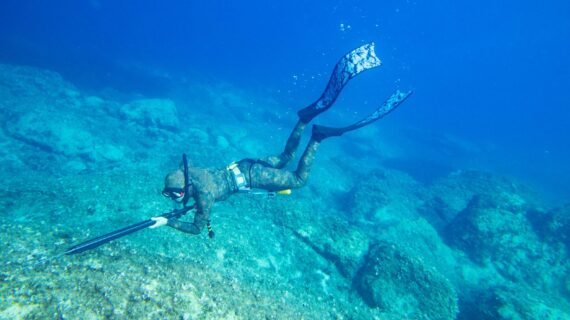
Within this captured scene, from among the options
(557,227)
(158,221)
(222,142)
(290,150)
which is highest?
(222,142)

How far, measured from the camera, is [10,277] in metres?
4.45

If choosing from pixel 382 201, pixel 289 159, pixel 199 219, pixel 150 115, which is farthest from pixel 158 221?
pixel 150 115

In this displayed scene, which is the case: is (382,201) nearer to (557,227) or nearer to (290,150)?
(557,227)

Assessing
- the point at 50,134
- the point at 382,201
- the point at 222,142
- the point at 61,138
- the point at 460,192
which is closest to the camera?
the point at 50,134

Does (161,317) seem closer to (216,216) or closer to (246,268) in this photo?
(246,268)

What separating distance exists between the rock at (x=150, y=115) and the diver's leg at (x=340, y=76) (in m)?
15.2

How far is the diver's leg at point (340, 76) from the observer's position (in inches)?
314

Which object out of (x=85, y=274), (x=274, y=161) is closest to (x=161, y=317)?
(x=85, y=274)

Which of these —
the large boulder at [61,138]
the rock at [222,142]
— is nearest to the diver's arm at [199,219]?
the large boulder at [61,138]

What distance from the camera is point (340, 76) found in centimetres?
809

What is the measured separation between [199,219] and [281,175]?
105 inches

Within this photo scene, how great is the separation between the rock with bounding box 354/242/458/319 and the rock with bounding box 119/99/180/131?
A: 1717 centimetres

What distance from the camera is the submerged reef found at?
4.85 metres

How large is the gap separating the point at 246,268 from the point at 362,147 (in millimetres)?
25196
